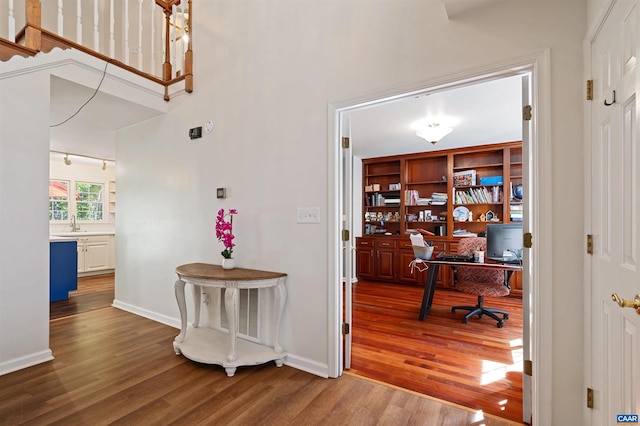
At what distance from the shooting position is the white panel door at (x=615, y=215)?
3.36ft

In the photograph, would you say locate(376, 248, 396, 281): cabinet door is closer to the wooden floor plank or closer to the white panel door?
the wooden floor plank

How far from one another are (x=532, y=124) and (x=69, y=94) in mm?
3670

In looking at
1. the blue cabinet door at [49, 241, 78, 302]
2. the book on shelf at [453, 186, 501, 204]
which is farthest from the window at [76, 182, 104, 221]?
the book on shelf at [453, 186, 501, 204]

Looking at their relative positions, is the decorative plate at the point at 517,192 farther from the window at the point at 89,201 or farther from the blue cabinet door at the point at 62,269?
the window at the point at 89,201

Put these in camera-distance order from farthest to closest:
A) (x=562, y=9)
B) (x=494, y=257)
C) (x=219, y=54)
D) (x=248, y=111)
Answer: (x=494, y=257) < (x=219, y=54) < (x=248, y=111) < (x=562, y=9)

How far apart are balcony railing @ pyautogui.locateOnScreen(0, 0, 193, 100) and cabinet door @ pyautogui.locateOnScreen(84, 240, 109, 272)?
371 cm

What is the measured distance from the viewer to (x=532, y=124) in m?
1.61

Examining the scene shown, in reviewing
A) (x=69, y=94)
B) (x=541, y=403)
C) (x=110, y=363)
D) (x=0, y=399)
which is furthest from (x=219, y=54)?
(x=541, y=403)

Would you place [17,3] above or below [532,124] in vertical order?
above

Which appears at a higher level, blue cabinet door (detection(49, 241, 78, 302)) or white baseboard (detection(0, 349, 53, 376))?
blue cabinet door (detection(49, 241, 78, 302))

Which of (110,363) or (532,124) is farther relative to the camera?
(110,363)

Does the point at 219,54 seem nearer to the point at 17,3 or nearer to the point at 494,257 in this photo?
the point at 17,3

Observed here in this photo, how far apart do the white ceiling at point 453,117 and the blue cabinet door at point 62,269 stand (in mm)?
4360

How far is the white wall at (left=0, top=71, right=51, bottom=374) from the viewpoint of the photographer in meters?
2.26
